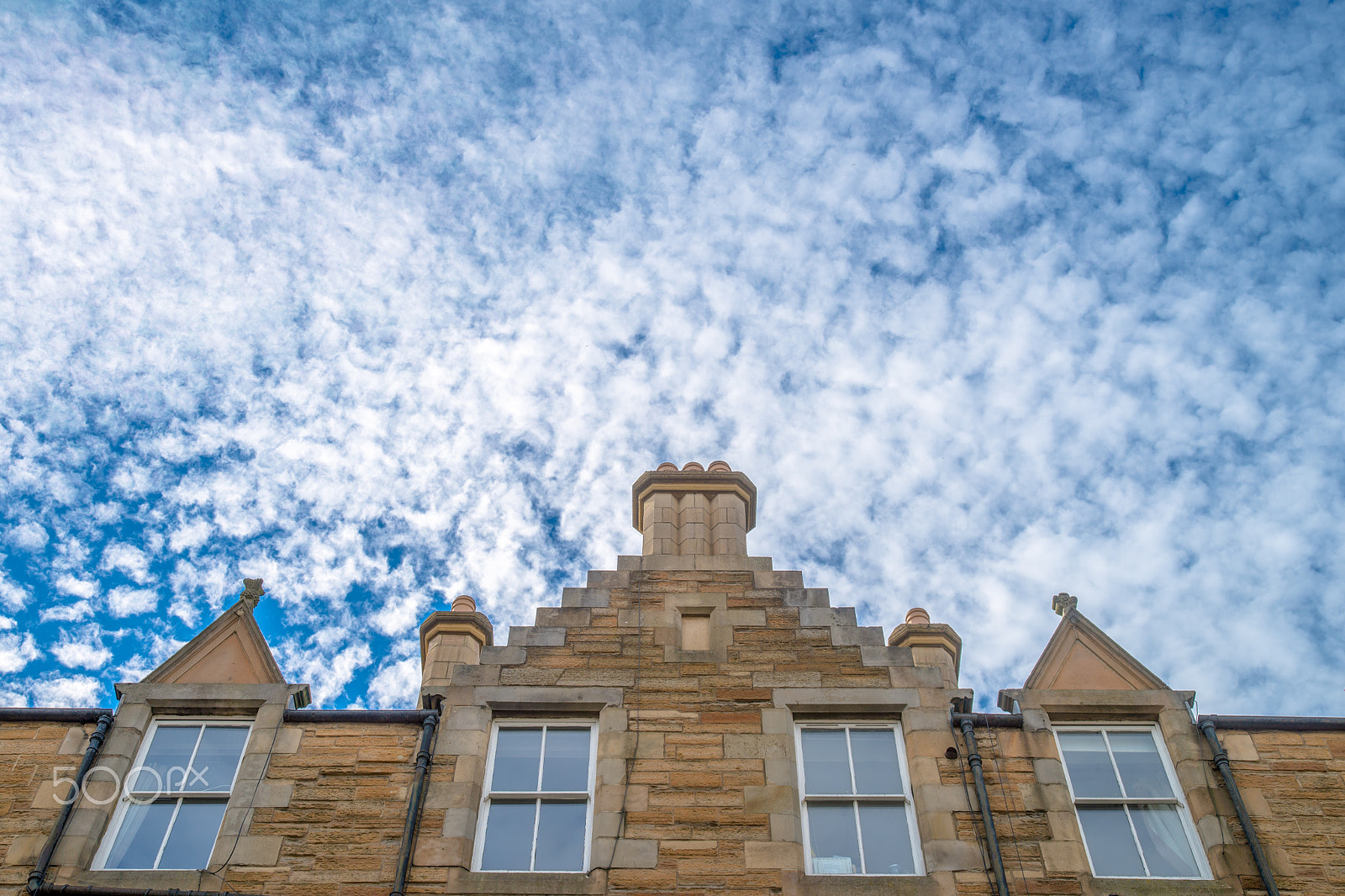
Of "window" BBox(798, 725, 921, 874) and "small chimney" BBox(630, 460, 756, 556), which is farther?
"small chimney" BBox(630, 460, 756, 556)

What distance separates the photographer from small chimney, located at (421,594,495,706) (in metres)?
16.7

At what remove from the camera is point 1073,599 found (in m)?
12.8

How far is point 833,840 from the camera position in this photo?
10531mm

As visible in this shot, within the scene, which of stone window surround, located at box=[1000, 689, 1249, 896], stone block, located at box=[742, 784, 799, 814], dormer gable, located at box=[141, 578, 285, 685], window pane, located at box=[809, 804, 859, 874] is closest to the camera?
stone window surround, located at box=[1000, 689, 1249, 896]

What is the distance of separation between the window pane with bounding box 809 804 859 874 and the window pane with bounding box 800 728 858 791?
0.21 meters

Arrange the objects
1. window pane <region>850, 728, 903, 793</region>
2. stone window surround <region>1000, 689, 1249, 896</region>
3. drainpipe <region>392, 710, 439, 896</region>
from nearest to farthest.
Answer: drainpipe <region>392, 710, 439, 896</region> < stone window surround <region>1000, 689, 1249, 896</region> < window pane <region>850, 728, 903, 793</region>

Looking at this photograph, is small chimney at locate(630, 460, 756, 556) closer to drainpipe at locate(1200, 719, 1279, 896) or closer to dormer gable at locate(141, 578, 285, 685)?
dormer gable at locate(141, 578, 285, 685)

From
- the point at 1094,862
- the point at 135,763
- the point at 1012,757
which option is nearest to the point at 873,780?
the point at 1012,757

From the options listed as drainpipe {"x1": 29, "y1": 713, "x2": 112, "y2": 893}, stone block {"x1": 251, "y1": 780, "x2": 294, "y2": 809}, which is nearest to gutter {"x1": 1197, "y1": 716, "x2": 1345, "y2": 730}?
stone block {"x1": 251, "y1": 780, "x2": 294, "y2": 809}

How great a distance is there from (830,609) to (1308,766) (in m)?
5.19

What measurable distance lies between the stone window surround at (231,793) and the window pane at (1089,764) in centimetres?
808

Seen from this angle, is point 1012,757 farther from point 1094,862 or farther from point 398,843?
point 398,843

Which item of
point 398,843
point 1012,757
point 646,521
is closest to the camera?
point 398,843

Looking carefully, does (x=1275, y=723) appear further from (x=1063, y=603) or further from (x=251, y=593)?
(x=251, y=593)
